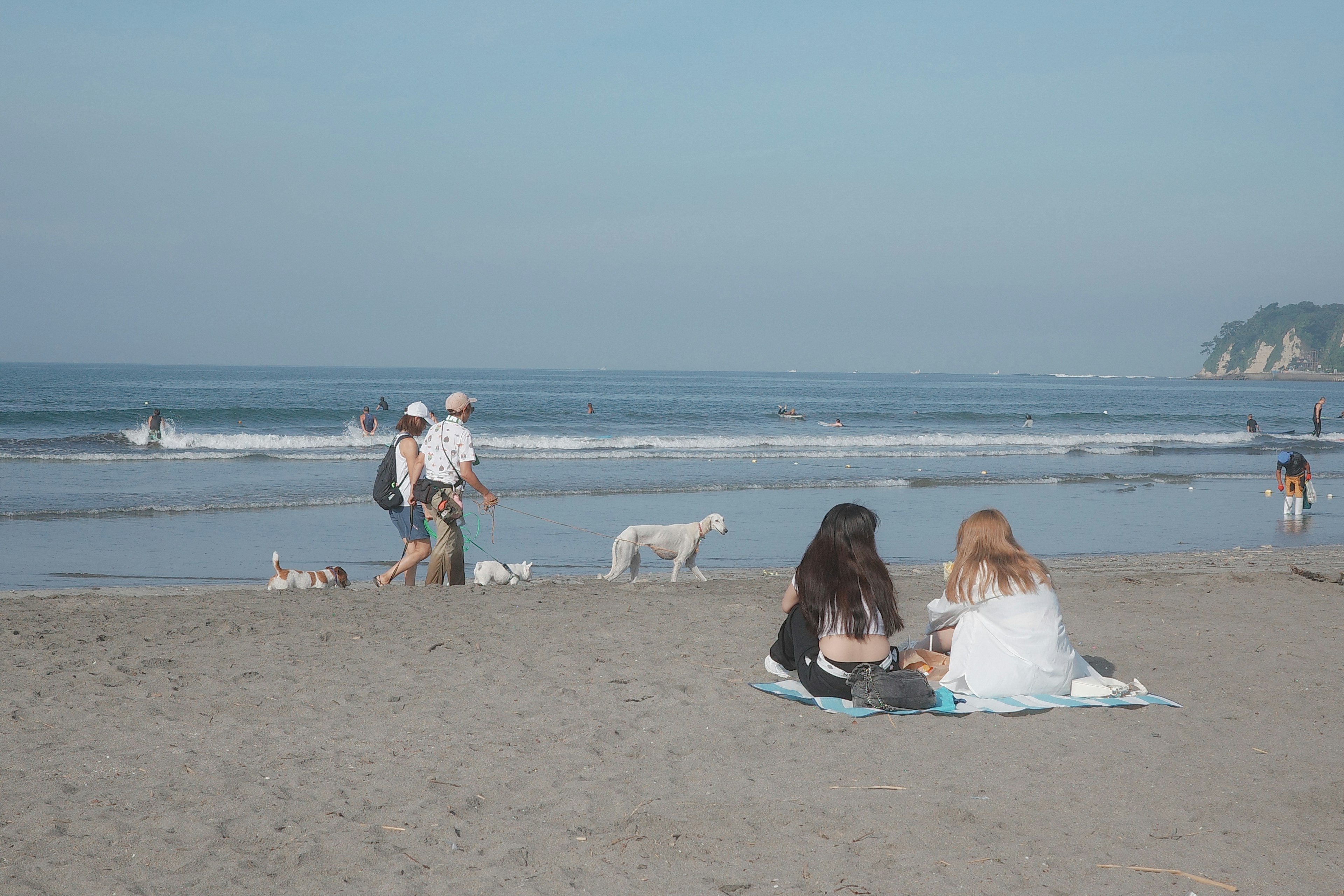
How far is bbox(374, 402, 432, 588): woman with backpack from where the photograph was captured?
25.7ft

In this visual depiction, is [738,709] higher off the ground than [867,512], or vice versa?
[867,512]

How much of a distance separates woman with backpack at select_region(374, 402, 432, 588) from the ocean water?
1.63 m

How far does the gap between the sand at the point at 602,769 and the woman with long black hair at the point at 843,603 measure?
29 centimetres

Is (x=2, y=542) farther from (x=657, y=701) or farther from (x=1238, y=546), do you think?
(x=1238, y=546)

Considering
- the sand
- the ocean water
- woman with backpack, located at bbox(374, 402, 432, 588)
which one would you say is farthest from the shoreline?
the sand

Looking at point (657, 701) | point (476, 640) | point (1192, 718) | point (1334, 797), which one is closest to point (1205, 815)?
point (1334, 797)

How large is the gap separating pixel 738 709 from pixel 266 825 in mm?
2357

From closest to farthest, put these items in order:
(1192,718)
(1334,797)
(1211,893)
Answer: (1211,893) → (1334,797) → (1192,718)

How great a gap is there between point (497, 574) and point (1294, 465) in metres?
12.6

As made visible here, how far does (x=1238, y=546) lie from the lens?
1247cm

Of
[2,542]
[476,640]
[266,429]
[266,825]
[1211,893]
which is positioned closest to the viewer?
[1211,893]

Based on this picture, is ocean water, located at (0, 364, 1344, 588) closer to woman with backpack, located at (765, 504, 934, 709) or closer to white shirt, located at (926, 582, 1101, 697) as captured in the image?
woman with backpack, located at (765, 504, 934, 709)

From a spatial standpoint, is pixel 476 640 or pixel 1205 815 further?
pixel 476 640

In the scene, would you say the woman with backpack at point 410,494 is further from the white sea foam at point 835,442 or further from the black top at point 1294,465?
the white sea foam at point 835,442
